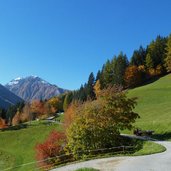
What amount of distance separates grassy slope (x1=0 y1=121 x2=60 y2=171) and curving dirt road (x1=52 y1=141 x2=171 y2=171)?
34.1 metres

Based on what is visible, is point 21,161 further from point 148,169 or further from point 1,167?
point 148,169

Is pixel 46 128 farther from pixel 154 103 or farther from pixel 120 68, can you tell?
pixel 120 68

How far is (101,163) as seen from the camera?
99.0ft

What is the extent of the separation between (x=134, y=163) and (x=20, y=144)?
226 feet

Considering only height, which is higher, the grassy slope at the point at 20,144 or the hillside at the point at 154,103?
the hillside at the point at 154,103

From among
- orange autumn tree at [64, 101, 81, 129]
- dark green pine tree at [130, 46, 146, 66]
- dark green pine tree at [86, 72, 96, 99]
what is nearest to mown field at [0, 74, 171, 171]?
orange autumn tree at [64, 101, 81, 129]

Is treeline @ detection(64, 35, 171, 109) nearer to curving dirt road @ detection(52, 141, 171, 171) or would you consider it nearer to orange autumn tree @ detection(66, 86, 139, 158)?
orange autumn tree @ detection(66, 86, 139, 158)

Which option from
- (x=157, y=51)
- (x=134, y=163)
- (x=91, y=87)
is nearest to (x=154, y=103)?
(x=157, y=51)

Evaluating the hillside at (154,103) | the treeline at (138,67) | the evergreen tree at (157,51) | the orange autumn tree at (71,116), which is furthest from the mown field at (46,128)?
the evergreen tree at (157,51)

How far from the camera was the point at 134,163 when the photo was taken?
28.5 metres

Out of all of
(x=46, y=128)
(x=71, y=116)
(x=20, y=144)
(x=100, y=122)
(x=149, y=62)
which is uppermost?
(x=149, y=62)

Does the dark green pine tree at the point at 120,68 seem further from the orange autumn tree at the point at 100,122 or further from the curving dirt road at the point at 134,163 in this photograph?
the curving dirt road at the point at 134,163

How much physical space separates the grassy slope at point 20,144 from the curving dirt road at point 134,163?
34.1 metres

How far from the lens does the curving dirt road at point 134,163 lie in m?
26.2
